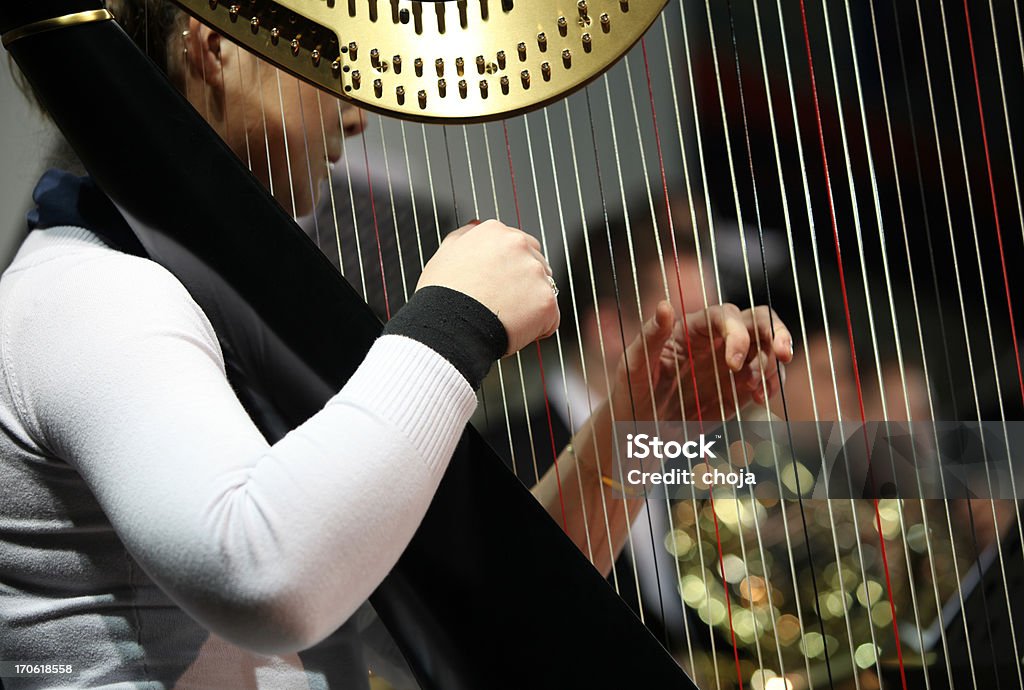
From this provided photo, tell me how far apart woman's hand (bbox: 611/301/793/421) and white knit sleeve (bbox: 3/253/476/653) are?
36cm

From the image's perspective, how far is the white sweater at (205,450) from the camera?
0.60 metres

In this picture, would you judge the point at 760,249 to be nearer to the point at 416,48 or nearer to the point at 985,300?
the point at 985,300

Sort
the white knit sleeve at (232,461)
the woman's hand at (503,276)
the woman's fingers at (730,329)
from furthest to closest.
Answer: the woman's fingers at (730,329), the woman's hand at (503,276), the white knit sleeve at (232,461)

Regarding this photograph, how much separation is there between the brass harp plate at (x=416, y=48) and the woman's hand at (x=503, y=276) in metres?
0.11

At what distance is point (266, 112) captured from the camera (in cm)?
89

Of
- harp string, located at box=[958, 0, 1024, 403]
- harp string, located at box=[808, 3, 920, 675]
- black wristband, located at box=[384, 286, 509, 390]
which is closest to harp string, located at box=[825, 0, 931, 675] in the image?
harp string, located at box=[808, 3, 920, 675]

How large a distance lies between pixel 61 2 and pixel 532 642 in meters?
0.68

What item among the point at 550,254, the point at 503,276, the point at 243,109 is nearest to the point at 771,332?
the point at 550,254

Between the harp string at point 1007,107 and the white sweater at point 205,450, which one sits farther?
the harp string at point 1007,107

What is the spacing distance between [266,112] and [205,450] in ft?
1.35

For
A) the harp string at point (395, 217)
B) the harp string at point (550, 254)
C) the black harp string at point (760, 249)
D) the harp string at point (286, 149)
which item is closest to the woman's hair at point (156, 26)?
the harp string at point (286, 149)

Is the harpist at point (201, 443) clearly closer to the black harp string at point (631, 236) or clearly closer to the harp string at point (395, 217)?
the harp string at point (395, 217)

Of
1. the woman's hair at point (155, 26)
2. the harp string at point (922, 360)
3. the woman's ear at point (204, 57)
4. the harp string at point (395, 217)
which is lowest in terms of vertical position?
the harp string at point (922, 360)

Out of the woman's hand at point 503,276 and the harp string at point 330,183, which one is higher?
the harp string at point 330,183
